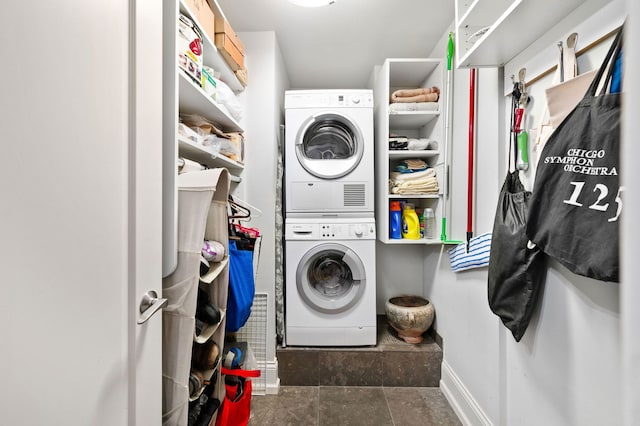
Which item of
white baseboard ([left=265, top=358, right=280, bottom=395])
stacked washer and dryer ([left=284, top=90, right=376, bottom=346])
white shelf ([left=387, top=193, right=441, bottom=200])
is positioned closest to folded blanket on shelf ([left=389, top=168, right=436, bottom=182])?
white shelf ([left=387, top=193, right=441, bottom=200])

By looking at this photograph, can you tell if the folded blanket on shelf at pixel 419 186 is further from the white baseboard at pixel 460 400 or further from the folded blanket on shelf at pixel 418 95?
the white baseboard at pixel 460 400

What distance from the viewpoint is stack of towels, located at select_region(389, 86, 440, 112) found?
6.50 feet

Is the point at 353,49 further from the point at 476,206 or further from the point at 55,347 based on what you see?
the point at 55,347

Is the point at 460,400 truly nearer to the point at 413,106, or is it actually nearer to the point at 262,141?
the point at 413,106

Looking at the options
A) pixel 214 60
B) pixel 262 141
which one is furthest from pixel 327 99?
pixel 214 60

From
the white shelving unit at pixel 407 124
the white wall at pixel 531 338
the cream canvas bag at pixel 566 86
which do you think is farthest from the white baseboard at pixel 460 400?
the cream canvas bag at pixel 566 86

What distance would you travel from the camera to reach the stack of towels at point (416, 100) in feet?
6.50

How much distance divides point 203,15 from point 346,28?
1.08 metres

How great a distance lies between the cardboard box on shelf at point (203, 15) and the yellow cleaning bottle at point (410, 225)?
1.72 m

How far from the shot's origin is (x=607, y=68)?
730 mm

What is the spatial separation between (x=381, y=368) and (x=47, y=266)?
6.50ft

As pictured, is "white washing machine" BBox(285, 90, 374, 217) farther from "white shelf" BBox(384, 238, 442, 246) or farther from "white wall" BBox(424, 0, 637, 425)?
"white wall" BBox(424, 0, 637, 425)

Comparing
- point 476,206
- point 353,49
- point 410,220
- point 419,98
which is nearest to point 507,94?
point 476,206

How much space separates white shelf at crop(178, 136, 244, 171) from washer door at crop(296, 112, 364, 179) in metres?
0.52
